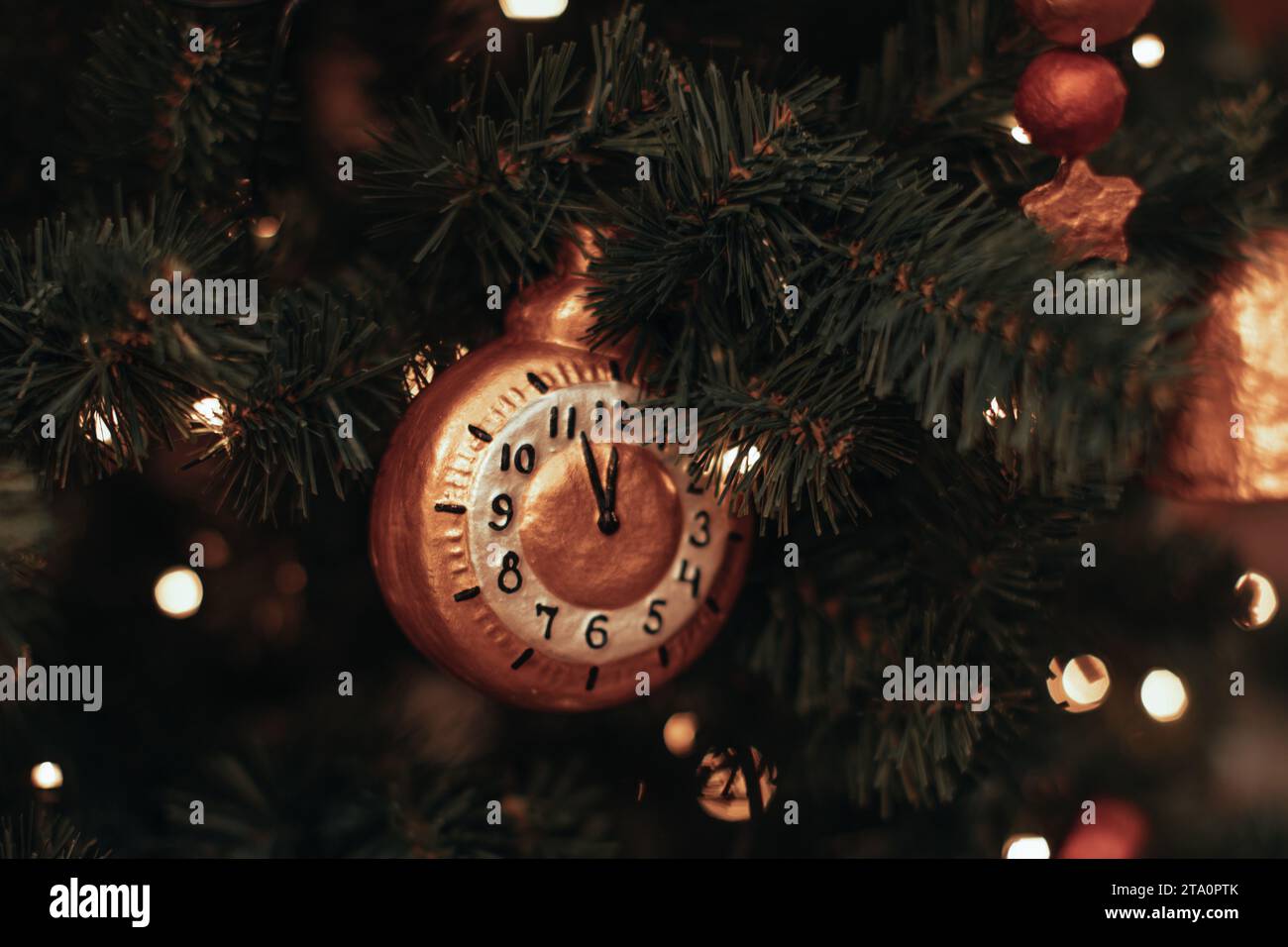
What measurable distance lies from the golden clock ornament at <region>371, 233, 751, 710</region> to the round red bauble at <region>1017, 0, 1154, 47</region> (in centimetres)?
19

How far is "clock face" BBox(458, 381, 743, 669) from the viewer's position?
42 centimetres

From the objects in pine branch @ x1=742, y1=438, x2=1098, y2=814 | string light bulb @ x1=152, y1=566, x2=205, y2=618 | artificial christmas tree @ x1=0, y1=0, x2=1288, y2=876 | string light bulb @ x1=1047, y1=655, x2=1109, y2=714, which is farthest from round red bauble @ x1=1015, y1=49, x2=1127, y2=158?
string light bulb @ x1=152, y1=566, x2=205, y2=618

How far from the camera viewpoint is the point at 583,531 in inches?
16.8

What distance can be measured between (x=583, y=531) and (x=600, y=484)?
0.06ft

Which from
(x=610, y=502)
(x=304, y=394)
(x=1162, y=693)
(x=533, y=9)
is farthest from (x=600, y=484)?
(x=1162, y=693)

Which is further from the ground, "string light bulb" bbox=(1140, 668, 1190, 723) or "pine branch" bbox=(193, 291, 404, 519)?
"pine branch" bbox=(193, 291, 404, 519)

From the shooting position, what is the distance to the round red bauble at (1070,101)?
0.41 m

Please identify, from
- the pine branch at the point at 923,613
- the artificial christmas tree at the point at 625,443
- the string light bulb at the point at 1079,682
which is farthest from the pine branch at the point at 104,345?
the string light bulb at the point at 1079,682

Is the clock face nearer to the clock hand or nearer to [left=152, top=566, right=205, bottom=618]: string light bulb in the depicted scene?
the clock hand

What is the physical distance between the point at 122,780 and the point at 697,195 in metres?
0.37

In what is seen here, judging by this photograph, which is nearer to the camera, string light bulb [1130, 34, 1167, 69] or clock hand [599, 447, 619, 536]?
clock hand [599, 447, 619, 536]
